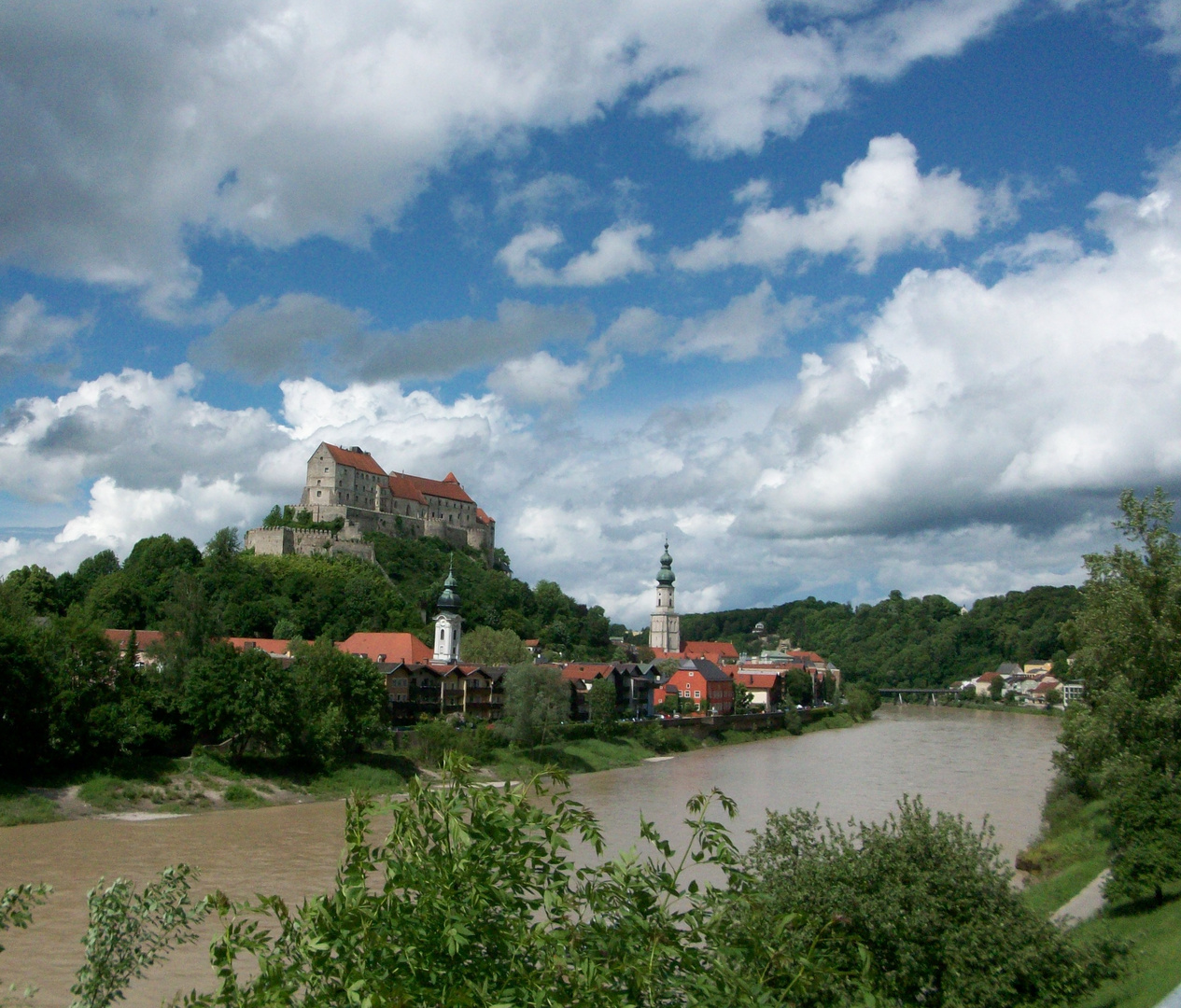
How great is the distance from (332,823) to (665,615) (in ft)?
Result: 287

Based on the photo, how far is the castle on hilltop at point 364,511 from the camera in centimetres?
9219

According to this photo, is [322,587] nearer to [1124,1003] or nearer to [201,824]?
[201,824]

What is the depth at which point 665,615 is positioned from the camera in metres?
118

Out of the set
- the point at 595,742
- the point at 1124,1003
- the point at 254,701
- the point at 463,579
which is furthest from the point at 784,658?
the point at 1124,1003

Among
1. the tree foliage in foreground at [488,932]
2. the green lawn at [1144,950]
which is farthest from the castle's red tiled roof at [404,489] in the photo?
the tree foliage in foreground at [488,932]

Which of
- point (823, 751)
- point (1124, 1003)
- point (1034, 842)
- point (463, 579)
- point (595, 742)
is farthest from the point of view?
point (463, 579)

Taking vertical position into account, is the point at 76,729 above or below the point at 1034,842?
above

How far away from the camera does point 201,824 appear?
31.9m

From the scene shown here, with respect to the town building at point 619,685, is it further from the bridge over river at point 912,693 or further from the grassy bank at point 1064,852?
the bridge over river at point 912,693

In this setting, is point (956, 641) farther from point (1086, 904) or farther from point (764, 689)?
point (1086, 904)

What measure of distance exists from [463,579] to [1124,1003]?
280 ft

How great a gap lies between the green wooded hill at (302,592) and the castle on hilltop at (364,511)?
117 inches

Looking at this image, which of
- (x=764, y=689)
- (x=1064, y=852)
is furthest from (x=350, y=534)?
(x=1064, y=852)

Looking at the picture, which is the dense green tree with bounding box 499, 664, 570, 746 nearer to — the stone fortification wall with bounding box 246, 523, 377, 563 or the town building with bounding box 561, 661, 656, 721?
the town building with bounding box 561, 661, 656, 721
